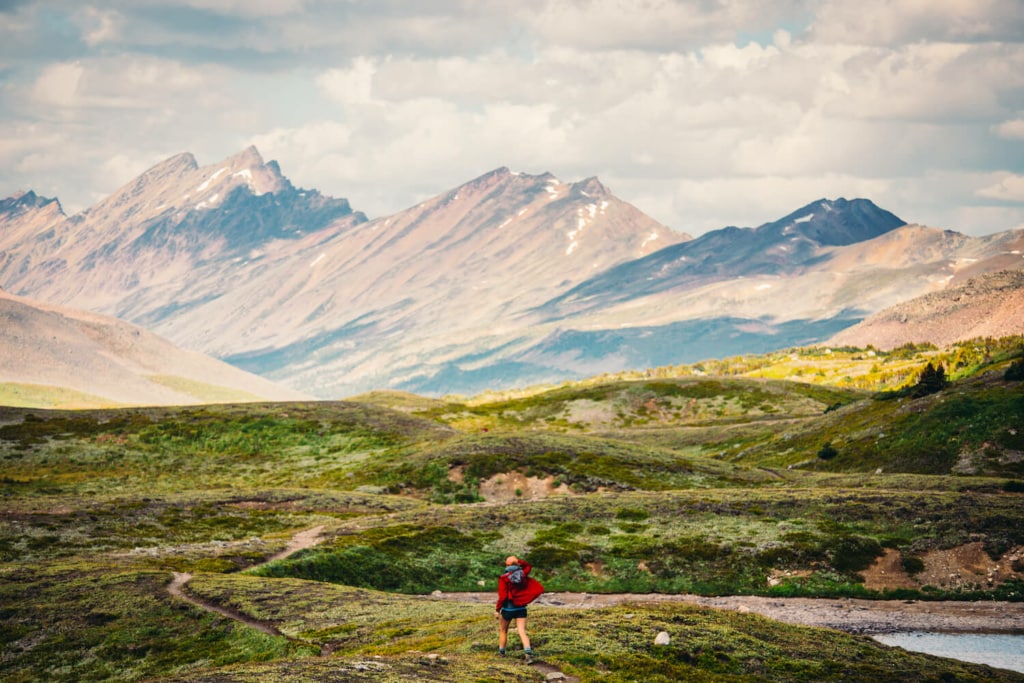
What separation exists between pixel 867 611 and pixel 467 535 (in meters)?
36.4

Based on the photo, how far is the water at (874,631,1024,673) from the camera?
2031 inches

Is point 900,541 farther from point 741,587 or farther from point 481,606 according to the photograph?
point 481,606

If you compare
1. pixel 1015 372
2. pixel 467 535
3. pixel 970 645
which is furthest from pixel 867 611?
pixel 1015 372

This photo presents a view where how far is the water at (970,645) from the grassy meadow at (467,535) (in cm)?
757

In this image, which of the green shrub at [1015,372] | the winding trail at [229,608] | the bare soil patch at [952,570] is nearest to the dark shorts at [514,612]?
the winding trail at [229,608]

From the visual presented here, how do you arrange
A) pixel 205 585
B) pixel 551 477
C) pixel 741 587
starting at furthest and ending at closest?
pixel 551 477
pixel 741 587
pixel 205 585

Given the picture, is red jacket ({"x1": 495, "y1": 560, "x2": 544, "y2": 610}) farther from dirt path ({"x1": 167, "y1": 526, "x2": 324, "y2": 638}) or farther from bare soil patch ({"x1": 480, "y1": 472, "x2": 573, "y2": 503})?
bare soil patch ({"x1": 480, "y1": 472, "x2": 573, "y2": 503})

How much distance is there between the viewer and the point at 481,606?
58812mm

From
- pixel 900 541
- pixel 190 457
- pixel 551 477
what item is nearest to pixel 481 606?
pixel 900 541

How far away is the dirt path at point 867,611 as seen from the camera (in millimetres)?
58156

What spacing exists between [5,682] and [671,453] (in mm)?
100799

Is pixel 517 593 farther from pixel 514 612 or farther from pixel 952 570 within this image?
pixel 952 570

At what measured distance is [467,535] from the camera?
8362 centimetres

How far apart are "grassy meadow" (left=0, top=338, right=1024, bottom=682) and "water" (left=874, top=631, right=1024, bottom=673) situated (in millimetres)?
7575
